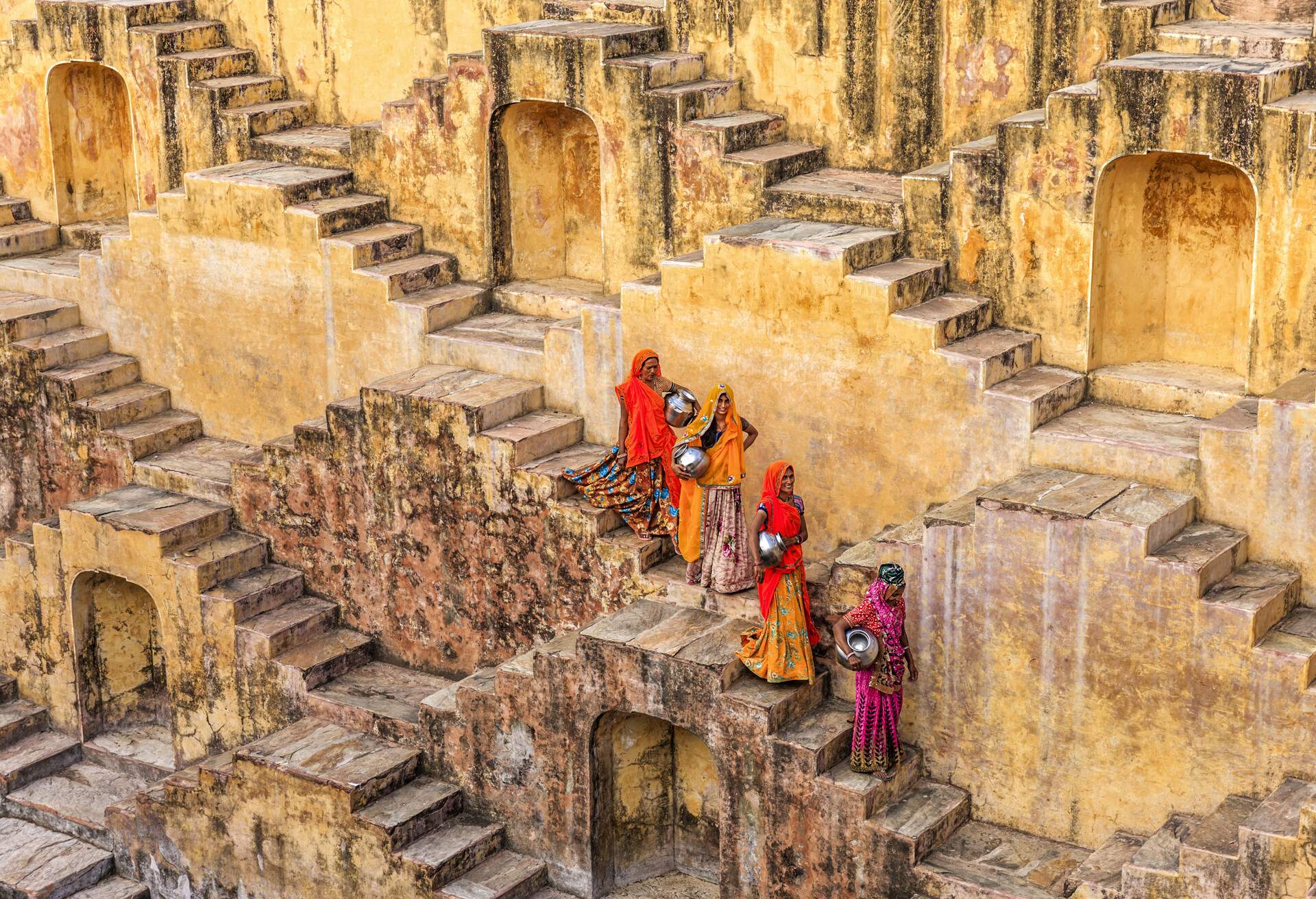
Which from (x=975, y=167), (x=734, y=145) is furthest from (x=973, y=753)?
(x=734, y=145)

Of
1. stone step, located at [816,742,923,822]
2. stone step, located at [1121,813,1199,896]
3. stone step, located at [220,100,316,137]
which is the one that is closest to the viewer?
stone step, located at [1121,813,1199,896]

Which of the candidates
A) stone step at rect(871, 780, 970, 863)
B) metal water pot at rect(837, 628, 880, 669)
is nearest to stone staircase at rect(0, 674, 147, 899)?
stone step at rect(871, 780, 970, 863)

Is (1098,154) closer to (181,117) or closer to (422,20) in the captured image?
(422,20)

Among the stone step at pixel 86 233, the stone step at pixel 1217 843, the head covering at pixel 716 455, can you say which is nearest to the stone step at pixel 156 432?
the stone step at pixel 86 233

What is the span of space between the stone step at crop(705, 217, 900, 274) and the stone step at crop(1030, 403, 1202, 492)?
1.68 m

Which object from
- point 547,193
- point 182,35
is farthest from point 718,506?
point 182,35

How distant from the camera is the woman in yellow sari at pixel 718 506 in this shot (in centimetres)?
1347

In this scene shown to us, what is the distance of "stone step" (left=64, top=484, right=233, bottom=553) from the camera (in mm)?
16188

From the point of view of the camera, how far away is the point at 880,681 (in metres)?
12.6

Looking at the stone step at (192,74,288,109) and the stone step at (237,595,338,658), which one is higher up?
the stone step at (192,74,288,109)

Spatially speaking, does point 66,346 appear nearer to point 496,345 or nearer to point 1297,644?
point 496,345

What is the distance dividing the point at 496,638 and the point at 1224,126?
620cm

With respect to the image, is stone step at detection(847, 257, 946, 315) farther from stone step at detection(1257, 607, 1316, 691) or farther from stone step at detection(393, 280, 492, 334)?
stone step at detection(393, 280, 492, 334)

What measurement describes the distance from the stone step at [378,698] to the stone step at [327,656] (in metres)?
0.06
